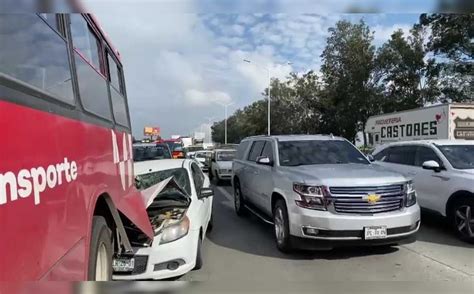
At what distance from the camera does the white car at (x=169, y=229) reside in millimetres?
5277

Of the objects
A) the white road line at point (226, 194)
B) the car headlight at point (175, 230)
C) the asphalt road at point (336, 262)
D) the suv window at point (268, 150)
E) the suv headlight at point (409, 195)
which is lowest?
the white road line at point (226, 194)

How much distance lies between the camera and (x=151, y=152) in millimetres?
16609

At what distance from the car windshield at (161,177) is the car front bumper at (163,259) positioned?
1739mm

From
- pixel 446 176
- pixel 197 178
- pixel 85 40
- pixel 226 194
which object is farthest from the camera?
pixel 226 194

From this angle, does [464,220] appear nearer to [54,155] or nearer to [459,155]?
[459,155]

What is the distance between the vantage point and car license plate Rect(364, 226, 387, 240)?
6457 millimetres

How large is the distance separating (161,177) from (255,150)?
3242 mm

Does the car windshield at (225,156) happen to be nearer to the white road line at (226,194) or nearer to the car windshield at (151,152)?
the white road line at (226,194)

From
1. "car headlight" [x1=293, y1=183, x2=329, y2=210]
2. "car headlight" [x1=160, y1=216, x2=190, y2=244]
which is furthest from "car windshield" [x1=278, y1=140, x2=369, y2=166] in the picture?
"car headlight" [x1=160, y1=216, x2=190, y2=244]

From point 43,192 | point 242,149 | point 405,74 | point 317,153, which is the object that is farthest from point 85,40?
point 405,74

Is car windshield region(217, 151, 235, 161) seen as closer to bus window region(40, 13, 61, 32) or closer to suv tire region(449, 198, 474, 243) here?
suv tire region(449, 198, 474, 243)

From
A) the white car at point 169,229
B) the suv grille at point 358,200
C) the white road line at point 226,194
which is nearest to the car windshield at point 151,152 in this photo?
the white road line at point 226,194

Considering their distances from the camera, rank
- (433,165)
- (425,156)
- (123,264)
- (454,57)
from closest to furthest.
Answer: (123,264)
(433,165)
(425,156)
(454,57)

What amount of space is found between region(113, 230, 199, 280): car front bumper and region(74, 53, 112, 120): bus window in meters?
1.59
